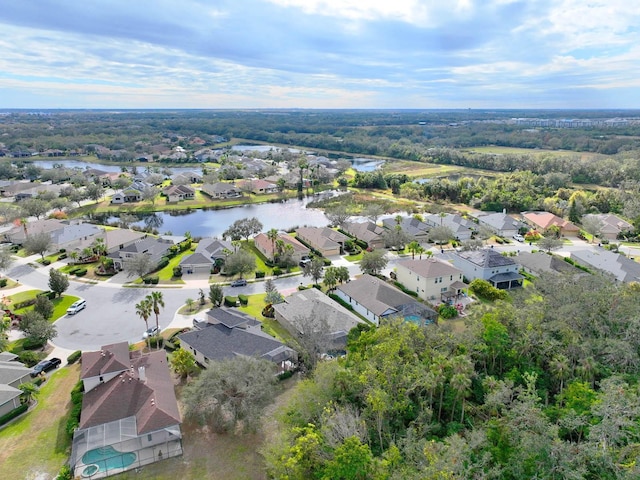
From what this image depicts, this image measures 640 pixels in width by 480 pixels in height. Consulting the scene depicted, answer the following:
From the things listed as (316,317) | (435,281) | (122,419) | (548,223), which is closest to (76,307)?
(122,419)

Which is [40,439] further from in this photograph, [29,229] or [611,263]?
[611,263]

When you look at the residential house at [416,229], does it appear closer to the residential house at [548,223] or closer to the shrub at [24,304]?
the residential house at [548,223]

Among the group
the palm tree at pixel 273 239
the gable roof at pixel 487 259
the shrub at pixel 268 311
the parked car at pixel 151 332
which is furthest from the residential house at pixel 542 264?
the parked car at pixel 151 332

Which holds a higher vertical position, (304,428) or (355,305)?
(304,428)

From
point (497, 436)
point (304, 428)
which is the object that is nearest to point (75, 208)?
point (304, 428)

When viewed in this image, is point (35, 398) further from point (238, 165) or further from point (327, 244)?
point (238, 165)

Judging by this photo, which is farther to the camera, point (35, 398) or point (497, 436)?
point (35, 398)

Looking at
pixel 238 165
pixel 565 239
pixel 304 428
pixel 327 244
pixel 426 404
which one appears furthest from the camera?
pixel 238 165

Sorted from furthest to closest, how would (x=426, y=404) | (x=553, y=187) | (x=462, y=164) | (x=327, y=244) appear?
(x=462, y=164), (x=553, y=187), (x=327, y=244), (x=426, y=404)
